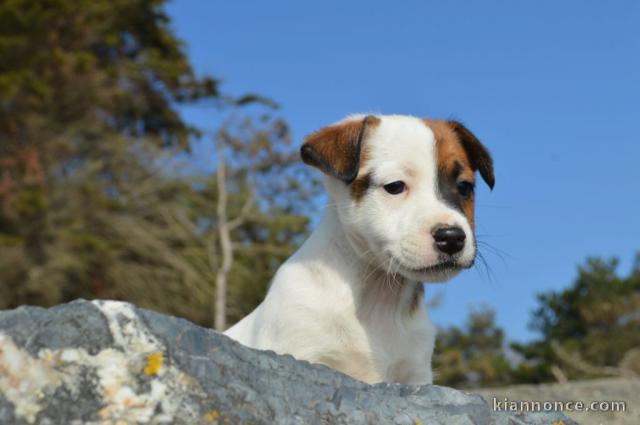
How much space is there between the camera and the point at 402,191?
425cm

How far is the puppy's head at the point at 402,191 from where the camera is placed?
13.2ft

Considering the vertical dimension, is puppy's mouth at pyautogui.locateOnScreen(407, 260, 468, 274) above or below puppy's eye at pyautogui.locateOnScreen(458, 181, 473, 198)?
below

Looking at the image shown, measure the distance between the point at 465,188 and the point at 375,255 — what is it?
2.30ft

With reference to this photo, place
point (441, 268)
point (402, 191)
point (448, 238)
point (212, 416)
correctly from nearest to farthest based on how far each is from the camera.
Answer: point (212, 416) → point (448, 238) → point (441, 268) → point (402, 191)

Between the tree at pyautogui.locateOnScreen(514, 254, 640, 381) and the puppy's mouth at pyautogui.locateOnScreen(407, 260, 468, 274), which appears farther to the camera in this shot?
the tree at pyautogui.locateOnScreen(514, 254, 640, 381)

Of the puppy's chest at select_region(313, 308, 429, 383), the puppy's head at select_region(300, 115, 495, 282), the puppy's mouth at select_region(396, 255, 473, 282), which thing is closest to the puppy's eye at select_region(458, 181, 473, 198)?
the puppy's head at select_region(300, 115, 495, 282)

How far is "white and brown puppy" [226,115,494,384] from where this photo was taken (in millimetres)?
4078

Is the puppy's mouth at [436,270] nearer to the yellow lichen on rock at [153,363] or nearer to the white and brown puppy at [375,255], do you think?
the white and brown puppy at [375,255]

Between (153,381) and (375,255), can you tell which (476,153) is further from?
(153,381)

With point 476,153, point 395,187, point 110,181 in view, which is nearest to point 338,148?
point 395,187

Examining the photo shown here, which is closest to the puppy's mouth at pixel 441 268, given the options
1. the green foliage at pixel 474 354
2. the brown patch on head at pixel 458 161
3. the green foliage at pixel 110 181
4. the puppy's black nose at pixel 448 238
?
the puppy's black nose at pixel 448 238

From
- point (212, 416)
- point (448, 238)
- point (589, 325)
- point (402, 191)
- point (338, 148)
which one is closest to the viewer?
point (212, 416)

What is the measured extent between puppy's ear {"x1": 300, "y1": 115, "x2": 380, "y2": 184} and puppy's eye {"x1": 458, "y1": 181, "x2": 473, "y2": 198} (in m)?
0.63

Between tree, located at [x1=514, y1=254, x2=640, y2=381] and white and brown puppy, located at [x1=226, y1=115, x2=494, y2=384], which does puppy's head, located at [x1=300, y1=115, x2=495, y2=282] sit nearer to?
white and brown puppy, located at [x1=226, y1=115, x2=494, y2=384]
